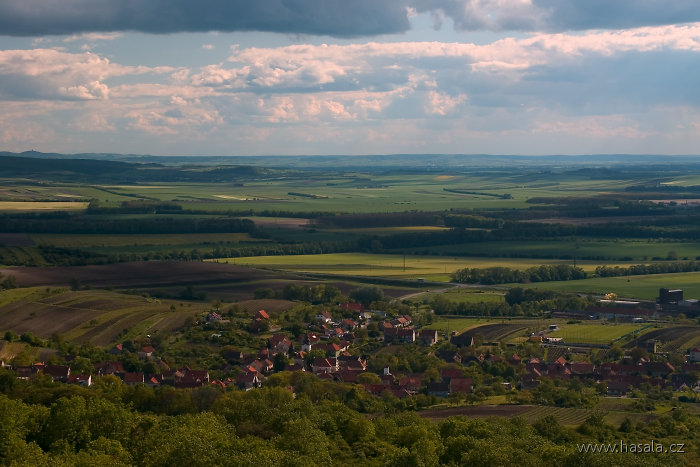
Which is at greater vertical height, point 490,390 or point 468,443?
point 468,443

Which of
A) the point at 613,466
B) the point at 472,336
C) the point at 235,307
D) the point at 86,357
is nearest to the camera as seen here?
the point at 613,466

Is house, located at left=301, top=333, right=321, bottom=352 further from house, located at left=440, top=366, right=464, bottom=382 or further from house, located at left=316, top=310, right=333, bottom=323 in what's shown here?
house, located at left=440, top=366, right=464, bottom=382

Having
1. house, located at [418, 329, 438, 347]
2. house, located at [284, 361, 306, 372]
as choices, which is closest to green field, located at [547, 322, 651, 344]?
house, located at [418, 329, 438, 347]

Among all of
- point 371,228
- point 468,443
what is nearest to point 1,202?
point 371,228

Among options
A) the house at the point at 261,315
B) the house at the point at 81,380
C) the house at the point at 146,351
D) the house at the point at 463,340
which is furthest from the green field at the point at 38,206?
the house at the point at 81,380

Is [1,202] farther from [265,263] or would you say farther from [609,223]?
[609,223]

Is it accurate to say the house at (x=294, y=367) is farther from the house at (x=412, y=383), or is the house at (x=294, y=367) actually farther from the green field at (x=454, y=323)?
the green field at (x=454, y=323)

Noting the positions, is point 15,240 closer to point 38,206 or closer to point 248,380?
point 38,206

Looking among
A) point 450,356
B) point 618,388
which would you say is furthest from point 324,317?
point 618,388
